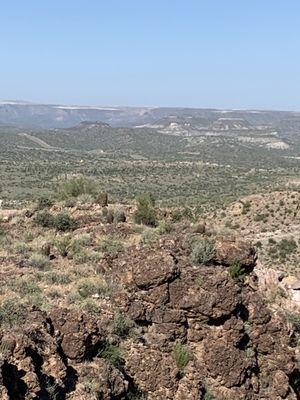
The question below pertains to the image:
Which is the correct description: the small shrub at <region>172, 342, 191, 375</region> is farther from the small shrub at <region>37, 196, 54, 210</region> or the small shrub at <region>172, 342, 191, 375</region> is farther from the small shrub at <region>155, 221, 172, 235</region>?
the small shrub at <region>37, 196, 54, 210</region>

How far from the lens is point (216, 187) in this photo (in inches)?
4225

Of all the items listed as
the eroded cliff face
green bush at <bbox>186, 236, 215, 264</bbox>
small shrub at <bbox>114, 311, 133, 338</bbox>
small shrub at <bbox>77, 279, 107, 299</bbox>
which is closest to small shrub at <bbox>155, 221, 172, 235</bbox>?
the eroded cliff face

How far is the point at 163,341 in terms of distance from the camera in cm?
1455

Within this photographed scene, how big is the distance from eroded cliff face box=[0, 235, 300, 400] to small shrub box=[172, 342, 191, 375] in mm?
34

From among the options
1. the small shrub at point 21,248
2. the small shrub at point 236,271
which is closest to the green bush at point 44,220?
the small shrub at point 21,248

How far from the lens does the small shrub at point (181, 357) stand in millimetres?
14078

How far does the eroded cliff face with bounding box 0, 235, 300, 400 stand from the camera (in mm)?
11945

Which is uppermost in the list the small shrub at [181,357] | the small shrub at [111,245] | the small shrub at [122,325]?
the small shrub at [111,245]

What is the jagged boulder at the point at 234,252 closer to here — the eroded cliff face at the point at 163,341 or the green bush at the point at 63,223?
the eroded cliff face at the point at 163,341

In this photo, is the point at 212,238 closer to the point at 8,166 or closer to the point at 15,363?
the point at 15,363

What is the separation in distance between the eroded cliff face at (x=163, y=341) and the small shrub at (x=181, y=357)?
0.11 ft

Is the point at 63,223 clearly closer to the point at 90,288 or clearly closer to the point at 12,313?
the point at 90,288

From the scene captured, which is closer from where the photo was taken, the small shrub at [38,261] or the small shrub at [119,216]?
the small shrub at [38,261]

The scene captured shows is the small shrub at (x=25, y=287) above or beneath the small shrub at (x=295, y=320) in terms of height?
above
